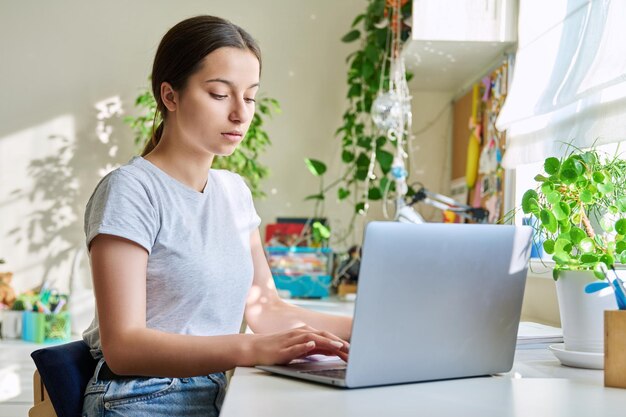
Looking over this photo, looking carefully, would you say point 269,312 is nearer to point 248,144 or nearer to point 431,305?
point 431,305

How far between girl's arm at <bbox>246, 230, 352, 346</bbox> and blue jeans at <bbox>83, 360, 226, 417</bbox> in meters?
0.24

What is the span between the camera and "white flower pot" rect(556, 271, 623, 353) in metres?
1.28

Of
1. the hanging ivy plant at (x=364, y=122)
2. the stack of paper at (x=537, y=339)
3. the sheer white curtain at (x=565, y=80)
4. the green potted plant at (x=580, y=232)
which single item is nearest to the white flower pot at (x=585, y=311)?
the green potted plant at (x=580, y=232)

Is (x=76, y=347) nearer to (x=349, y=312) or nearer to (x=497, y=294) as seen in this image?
(x=497, y=294)

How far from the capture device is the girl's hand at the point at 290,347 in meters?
1.07

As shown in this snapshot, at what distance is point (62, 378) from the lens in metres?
1.22

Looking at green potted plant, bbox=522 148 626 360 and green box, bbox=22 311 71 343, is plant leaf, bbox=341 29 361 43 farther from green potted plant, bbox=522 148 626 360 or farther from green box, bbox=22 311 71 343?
green potted plant, bbox=522 148 626 360

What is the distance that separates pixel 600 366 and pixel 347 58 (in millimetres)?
2259

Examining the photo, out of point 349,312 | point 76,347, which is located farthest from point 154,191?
point 349,312

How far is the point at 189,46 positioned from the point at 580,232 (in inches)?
25.4

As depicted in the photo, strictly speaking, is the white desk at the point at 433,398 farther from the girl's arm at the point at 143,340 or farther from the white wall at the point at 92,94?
the white wall at the point at 92,94

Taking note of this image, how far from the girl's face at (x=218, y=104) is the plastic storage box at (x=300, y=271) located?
1.64 meters

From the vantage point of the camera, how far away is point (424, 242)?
3.21ft

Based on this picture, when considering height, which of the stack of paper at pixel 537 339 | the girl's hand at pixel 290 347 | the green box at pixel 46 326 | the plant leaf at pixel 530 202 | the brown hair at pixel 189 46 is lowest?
the green box at pixel 46 326
